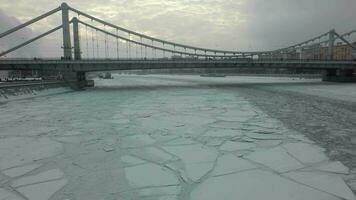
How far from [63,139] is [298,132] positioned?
7.30 meters

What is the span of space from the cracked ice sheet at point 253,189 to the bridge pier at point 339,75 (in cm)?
5836

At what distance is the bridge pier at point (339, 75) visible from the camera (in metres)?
56.2

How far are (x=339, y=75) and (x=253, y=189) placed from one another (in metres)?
60.6

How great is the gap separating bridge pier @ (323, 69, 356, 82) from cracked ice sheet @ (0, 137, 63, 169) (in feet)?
192

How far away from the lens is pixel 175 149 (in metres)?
7.71

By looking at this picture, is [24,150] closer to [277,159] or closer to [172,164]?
[172,164]

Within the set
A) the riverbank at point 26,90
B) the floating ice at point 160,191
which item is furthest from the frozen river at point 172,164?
the riverbank at point 26,90

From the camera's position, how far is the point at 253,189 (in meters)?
5.03

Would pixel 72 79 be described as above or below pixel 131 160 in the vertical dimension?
above

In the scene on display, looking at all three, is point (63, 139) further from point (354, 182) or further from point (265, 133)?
point (354, 182)

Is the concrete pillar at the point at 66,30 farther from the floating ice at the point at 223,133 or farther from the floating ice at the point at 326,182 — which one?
the floating ice at the point at 326,182

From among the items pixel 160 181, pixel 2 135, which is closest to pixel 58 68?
pixel 2 135

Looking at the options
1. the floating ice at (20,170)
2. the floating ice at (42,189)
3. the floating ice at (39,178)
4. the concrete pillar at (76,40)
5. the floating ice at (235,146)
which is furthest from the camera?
the concrete pillar at (76,40)

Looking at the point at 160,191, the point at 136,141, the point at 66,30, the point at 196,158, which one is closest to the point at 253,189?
the point at 160,191
